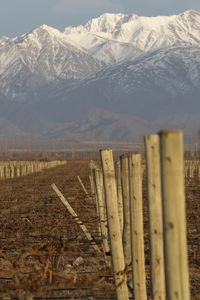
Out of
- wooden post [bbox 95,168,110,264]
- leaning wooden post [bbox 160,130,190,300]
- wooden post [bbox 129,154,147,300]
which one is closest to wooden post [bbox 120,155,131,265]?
wooden post [bbox 129,154,147,300]

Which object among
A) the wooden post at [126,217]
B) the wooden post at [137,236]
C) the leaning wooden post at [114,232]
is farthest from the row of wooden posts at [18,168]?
the wooden post at [137,236]

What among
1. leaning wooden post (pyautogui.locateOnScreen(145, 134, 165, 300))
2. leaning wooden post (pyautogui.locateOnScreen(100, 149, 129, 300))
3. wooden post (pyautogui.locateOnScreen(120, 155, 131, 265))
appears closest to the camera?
leaning wooden post (pyautogui.locateOnScreen(145, 134, 165, 300))

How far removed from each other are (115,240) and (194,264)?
149 inches

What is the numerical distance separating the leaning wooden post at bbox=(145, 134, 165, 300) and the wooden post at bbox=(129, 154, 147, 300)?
584mm

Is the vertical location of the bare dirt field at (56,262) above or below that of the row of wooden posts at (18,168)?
below

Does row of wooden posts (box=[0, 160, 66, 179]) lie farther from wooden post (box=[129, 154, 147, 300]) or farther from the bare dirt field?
wooden post (box=[129, 154, 147, 300])

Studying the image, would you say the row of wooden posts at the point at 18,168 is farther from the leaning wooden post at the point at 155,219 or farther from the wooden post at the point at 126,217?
the leaning wooden post at the point at 155,219

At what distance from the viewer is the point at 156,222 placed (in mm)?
6695

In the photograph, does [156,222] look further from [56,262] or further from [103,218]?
[103,218]

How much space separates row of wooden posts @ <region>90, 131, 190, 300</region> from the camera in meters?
5.09

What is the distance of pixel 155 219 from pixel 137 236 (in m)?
0.79

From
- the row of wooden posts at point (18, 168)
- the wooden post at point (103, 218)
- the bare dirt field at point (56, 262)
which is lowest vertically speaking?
the bare dirt field at point (56, 262)

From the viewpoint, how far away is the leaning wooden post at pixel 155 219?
6.66 metres

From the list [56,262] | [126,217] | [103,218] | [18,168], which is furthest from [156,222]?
[18,168]
